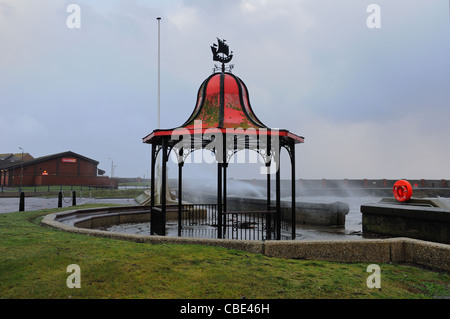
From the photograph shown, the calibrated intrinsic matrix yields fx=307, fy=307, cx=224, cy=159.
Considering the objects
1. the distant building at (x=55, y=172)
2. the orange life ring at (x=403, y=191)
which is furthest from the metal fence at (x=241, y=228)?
the distant building at (x=55, y=172)

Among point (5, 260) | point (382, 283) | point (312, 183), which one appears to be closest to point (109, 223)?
point (5, 260)

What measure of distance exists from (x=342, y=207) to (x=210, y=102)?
739 centimetres

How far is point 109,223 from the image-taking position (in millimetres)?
13250

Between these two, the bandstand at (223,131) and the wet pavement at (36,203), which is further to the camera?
the wet pavement at (36,203)

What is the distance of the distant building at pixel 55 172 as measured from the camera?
55062 mm

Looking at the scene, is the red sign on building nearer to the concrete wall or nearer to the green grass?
the green grass

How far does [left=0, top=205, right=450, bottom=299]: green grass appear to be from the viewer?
419 centimetres

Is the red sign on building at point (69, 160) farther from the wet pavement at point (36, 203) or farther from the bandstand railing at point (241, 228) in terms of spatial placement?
the bandstand railing at point (241, 228)

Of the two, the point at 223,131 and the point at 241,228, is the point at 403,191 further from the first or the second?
the point at 223,131

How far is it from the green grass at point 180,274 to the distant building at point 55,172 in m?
55.1

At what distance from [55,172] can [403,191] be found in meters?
59.8

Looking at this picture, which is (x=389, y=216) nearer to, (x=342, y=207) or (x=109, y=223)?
(x=342, y=207)

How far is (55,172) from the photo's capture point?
58.0m

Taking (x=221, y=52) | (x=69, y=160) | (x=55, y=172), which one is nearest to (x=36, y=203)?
(x=221, y=52)
